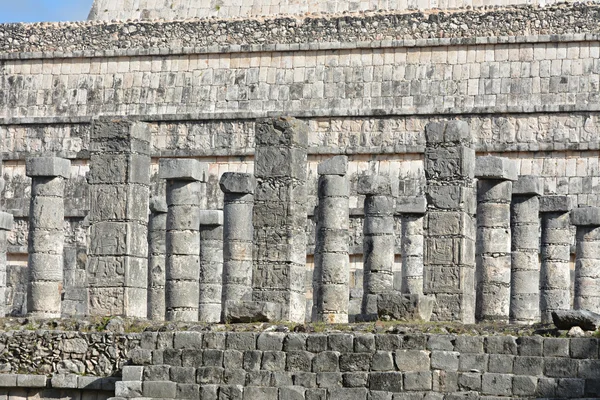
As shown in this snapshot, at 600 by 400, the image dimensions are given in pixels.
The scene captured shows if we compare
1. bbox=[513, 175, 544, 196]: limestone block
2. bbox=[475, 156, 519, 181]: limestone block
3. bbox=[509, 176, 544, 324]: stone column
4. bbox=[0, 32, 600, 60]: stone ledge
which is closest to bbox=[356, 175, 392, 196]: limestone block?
bbox=[509, 176, 544, 324]: stone column

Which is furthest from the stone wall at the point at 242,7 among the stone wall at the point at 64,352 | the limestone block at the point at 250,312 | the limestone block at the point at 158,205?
the stone wall at the point at 64,352

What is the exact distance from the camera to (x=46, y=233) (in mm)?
29281

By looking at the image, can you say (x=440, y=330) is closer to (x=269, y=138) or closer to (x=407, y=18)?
(x=269, y=138)

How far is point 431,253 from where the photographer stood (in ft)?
87.2

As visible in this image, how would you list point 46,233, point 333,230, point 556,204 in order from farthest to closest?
point 556,204, point 333,230, point 46,233

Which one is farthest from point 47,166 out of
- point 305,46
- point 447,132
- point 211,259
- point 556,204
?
point 305,46

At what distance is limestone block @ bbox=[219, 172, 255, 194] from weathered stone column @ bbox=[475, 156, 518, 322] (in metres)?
4.13

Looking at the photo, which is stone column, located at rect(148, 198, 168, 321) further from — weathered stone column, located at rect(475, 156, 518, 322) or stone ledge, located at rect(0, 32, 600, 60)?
stone ledge, located at rect(0, 32, 600, 60)

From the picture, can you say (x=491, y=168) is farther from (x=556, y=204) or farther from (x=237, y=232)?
(x=237, y=232)

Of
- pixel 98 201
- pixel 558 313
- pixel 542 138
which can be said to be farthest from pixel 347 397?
pixel 542 138

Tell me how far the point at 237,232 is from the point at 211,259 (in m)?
2.43

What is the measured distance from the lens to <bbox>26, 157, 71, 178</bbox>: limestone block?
1125 inches

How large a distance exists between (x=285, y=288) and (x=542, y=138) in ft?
45.0

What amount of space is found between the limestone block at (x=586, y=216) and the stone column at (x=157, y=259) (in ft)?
25.3
